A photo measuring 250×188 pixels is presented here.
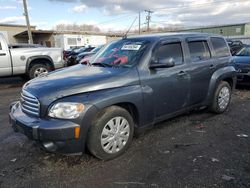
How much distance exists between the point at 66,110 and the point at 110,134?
751 mm

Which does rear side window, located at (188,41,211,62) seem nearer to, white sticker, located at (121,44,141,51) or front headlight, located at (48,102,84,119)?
white sticker, located at (121,44,141,51)

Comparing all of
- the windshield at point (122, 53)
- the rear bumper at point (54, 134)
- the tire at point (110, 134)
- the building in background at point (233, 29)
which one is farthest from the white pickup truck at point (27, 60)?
the building in background at point (233, 29)

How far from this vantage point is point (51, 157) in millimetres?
3711

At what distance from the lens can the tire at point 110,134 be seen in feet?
10.9

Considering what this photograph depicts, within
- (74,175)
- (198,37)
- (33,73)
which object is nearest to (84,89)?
(74,175)

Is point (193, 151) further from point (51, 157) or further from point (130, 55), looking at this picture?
point (51, 157)

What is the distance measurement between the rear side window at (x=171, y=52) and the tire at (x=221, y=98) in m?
1.46

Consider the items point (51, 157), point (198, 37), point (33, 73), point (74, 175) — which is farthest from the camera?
point (33, 73)

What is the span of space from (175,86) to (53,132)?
223 cm

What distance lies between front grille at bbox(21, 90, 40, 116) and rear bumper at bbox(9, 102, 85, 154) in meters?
0.11

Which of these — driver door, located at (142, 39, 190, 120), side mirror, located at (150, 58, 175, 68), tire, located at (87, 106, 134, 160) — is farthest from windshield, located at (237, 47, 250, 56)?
tire, located at (87, 106, 134, 160)

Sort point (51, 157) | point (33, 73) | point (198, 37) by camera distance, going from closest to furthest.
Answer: point (51, 157)
point (198, 37)
point (33, 73)

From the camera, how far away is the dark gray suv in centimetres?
313

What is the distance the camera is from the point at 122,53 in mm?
4262
